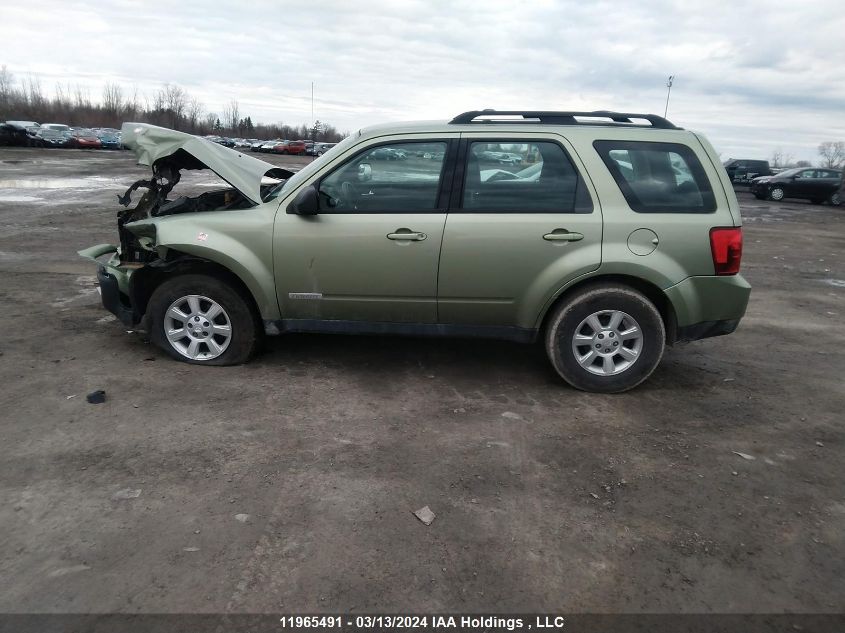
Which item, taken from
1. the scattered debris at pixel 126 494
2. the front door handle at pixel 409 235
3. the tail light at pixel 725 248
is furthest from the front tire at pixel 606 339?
the scattered debris at pixel 126 494

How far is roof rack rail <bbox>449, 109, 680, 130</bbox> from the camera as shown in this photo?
4.75 metres

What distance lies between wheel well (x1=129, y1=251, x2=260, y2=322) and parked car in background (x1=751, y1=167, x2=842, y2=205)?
2615cm

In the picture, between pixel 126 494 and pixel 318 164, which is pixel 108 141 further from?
pixel 126 494

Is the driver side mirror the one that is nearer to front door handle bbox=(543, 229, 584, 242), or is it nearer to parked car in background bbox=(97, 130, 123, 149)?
front door handle bbox=(543, 229, 584, 242)

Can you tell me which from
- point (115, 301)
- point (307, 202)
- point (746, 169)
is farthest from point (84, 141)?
point (307, 202)

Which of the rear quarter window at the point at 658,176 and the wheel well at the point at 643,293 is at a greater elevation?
the rear quarter window at the point at 658,176

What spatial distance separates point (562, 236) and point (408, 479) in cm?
205

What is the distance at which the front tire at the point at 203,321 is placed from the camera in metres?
4.83

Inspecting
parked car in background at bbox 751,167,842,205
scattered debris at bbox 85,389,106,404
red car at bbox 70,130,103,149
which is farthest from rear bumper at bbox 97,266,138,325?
red car at bbox 70,130,103,149

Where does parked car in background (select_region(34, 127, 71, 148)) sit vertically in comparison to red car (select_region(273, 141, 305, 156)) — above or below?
below

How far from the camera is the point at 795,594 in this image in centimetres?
264

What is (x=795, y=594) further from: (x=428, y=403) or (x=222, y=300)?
(x=222, y=300)

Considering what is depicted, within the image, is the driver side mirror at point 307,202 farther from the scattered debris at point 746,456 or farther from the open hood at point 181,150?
the scattered debris at point 746,456

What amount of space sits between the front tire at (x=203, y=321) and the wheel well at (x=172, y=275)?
5cm
